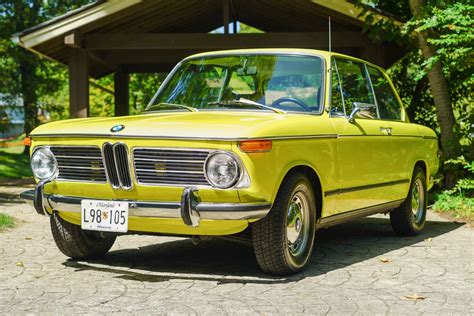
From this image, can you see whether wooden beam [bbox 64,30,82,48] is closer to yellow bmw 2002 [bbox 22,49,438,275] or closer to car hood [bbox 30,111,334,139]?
yellow bmw 2002 [bbox 22,49,438,275]

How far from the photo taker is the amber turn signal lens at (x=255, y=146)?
5242mm

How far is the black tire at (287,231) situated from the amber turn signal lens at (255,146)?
0.41m

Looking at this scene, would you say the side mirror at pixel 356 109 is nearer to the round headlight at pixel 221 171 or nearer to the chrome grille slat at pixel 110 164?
the round headlight at pixel 221 171

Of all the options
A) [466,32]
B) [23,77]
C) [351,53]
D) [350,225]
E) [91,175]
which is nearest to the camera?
[91,175]

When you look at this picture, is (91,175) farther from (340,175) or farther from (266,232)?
(340,175)

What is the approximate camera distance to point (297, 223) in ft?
19.2

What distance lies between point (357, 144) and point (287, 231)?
1416mm

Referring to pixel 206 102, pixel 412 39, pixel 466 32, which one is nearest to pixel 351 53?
pixel 412 39

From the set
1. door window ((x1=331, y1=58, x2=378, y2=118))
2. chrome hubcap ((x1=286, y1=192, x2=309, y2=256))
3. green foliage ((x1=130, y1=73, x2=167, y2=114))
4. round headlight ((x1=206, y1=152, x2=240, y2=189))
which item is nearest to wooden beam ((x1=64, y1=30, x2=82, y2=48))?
door window ((x1=331, y1=58, x2=378, y2=118))

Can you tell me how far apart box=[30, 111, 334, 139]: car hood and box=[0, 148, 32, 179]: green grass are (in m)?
15.5

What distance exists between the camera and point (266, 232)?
554cm

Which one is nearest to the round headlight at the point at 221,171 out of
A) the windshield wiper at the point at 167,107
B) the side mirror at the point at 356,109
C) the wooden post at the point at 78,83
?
the windshield wiper at the point at 167,107

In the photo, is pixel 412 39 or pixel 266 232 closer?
pixel 266 232

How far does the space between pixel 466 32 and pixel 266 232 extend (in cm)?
628
